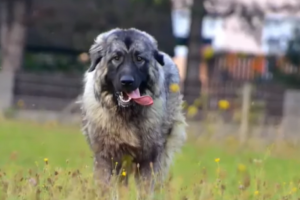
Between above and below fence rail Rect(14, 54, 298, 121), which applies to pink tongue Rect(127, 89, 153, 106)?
above

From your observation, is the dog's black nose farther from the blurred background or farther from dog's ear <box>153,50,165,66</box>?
the blurred background

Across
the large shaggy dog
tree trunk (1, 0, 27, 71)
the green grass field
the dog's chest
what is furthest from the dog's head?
tree trunk (1, 0, 27, 71)

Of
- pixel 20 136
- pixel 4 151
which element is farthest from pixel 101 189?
Answer: pixel 20 136

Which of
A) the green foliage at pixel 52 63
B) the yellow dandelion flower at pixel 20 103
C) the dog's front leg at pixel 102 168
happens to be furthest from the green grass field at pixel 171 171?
the green foliage at pixel 52 63

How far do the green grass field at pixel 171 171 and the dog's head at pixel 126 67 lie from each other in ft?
2.22

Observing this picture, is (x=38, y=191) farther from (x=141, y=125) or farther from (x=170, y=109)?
(x=170, y=109)

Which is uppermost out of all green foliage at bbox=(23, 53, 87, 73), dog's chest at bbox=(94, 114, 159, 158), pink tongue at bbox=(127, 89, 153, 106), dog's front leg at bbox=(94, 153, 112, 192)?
pink tongue at bbox=(127, 89, 153, 106)

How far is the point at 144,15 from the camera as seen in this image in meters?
23.5

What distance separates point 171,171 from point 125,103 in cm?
137

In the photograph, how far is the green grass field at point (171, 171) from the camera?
18.5ft

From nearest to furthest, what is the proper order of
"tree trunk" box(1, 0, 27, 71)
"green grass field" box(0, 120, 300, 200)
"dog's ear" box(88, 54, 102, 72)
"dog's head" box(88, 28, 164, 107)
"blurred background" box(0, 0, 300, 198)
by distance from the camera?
1. "green grass field" box(0, 120, 300, 200)
2. "dog's head" box(88, 28, 164, 107)
3. "dog's ear" box(88, 54, 102, 72)
4. "blurred background" box(0, 0, 300, 198)
5. "tree trunk" box(1, 0, 27, 71)

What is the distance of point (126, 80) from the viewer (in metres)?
7.04

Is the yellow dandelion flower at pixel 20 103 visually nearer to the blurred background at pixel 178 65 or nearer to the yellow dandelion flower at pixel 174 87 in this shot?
the blurred background at pixel 178 65

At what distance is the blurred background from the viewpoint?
19.0 m
